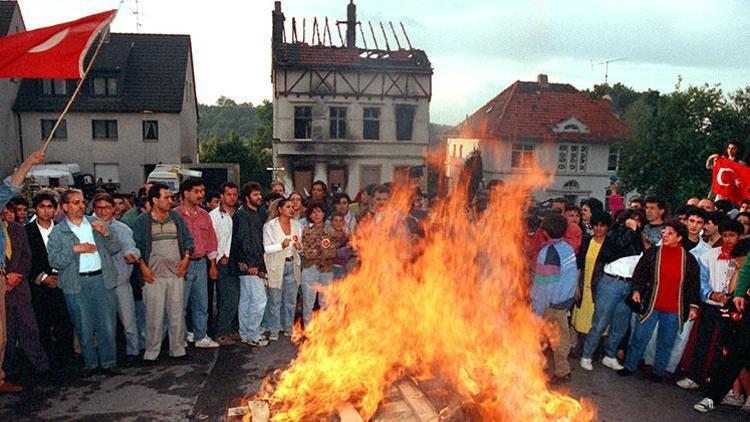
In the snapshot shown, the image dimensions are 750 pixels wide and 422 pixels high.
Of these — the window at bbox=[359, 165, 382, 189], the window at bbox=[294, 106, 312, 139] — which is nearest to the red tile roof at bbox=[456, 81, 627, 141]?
the window at bbox=[359, 165, 382, 189]

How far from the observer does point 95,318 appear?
6.20 metres

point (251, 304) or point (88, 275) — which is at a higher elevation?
point (88, 275)

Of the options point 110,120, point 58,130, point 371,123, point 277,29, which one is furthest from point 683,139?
point 58,130

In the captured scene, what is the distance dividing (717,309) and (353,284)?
14.2 ft

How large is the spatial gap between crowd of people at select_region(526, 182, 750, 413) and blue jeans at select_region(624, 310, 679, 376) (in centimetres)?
1

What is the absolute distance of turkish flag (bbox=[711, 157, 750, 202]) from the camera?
9164 mm

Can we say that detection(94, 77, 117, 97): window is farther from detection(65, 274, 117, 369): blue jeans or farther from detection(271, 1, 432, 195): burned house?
detection(65, 274, 117, 369): blue jeans

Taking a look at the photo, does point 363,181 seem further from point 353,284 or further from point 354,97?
point 353,284

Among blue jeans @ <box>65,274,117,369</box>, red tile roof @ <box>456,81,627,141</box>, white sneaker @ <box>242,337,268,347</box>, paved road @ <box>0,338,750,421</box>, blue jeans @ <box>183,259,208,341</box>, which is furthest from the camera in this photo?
red tile roof @ <box>456,81,627,141</box>

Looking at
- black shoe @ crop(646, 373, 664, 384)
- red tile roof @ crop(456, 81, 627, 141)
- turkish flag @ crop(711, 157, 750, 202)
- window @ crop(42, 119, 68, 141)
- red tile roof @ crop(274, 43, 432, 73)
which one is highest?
red tile roof @ crop(274, 43, 432, 73)

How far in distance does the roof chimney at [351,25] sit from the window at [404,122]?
14.5ft

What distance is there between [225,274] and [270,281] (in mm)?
647

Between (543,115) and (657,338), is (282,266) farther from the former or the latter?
(543,115)

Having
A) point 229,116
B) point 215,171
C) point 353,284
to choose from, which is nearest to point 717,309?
point 353,284
